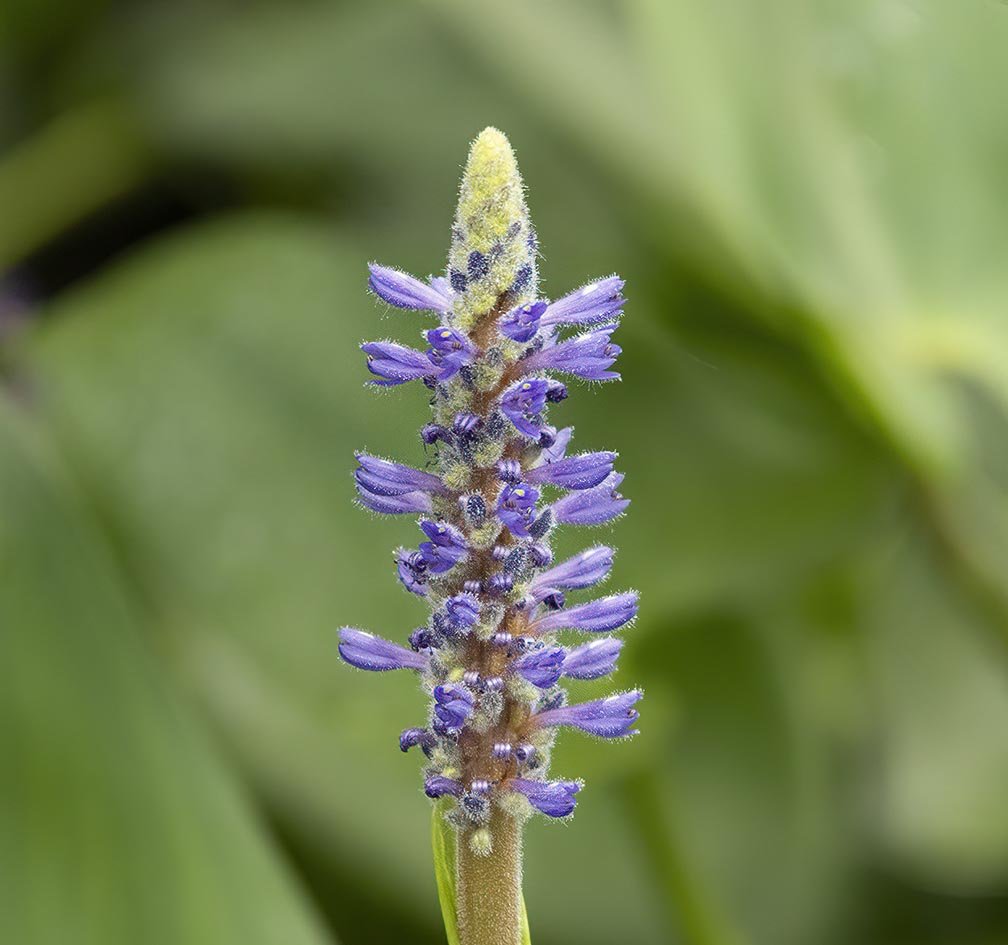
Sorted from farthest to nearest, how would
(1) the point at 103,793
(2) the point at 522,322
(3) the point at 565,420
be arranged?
(3) the point at 565,420 → (1) the point at 103,793 → (2) the point at 522,322

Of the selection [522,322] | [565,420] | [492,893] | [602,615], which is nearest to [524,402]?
[522,322]

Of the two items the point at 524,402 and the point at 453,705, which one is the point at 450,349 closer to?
the point at 524,402

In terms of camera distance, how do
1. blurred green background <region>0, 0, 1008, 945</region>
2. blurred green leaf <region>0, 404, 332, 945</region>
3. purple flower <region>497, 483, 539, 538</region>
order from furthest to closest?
1. blurred green background <region>0, 0, 1008, 945</region>
2. blurred green leaf <region>0, 404, 332, 945</region>
3. purple flower <region>497, 483, 539, 538</region>

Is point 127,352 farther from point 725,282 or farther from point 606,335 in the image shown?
point 606,335

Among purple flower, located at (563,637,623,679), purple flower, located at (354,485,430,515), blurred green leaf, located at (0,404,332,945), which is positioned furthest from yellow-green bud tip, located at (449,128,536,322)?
blurred green leaf, located at (0,404,332,945)

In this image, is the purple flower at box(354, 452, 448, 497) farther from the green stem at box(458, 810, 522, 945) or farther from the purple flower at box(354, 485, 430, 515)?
the green stem at box(458, 810, 522, 945)

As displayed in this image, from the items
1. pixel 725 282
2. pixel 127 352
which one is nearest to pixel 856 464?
pixel 725 282
